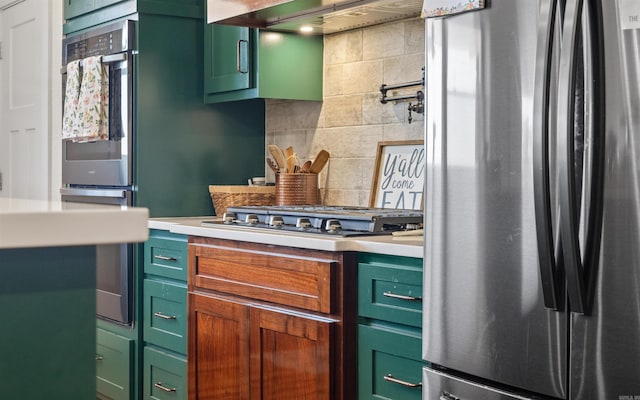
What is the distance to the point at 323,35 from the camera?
3.88 m

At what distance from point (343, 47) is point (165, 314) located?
131 cm

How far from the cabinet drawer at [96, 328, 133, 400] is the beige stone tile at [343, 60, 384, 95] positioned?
1409 mm

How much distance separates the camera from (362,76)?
12.1 feet

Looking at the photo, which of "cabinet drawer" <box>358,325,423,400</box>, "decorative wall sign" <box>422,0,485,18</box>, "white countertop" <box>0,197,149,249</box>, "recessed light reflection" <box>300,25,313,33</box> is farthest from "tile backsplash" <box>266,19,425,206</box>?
"white countertop" <box>0,197,149,249</box>

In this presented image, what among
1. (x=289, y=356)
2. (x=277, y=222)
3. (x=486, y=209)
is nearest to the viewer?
(x=486, y=209)

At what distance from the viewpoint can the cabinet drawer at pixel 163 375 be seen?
3.51m

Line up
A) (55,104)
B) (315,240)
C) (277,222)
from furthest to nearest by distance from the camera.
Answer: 1. (55,104)
2. (277,222)
3. (315,240)

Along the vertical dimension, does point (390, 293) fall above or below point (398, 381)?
above

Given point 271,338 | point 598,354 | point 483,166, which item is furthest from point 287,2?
point 598,354

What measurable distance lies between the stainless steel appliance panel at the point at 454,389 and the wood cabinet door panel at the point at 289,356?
448 millimetres

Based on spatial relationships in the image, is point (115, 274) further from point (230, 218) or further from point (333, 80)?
point (333, 80)

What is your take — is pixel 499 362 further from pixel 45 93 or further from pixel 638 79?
pixel 45 93

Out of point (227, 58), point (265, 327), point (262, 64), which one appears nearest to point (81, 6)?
point (227, 58)

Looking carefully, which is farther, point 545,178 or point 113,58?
point 113,58
